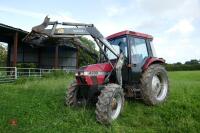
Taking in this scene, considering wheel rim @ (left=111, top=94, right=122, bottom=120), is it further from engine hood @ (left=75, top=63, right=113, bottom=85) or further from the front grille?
the front grille

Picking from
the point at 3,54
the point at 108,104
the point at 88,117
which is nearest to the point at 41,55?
the point at 3,54

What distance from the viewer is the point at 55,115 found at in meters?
7.38

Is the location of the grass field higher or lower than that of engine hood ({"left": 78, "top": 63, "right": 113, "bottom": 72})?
lower

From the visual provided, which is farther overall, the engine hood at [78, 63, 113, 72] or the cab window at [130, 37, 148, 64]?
the cab window at [130, 37, 148, 64]

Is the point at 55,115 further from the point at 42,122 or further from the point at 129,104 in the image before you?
the point at 129,104

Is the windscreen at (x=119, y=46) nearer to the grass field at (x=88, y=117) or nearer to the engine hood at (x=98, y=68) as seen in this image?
the engine hood at (x=98, y=68)

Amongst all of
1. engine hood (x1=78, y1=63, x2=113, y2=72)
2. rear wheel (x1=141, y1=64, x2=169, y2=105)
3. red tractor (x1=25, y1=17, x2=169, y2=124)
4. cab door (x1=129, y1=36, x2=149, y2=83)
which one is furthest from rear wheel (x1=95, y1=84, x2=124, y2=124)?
cab door (x1=129, y1=36, x2=149, y2=83)

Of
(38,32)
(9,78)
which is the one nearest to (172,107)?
(38,32)

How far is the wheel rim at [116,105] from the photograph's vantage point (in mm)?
7084

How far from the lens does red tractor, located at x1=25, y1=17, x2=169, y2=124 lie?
700 cm

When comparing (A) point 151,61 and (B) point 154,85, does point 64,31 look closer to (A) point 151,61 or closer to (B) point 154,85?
(A) point 151,61

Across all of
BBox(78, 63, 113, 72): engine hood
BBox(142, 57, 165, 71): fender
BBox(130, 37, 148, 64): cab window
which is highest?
BBox(130, 37, 148, 64): cab window

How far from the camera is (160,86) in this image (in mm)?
9125

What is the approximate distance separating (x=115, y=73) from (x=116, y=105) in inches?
35.0
